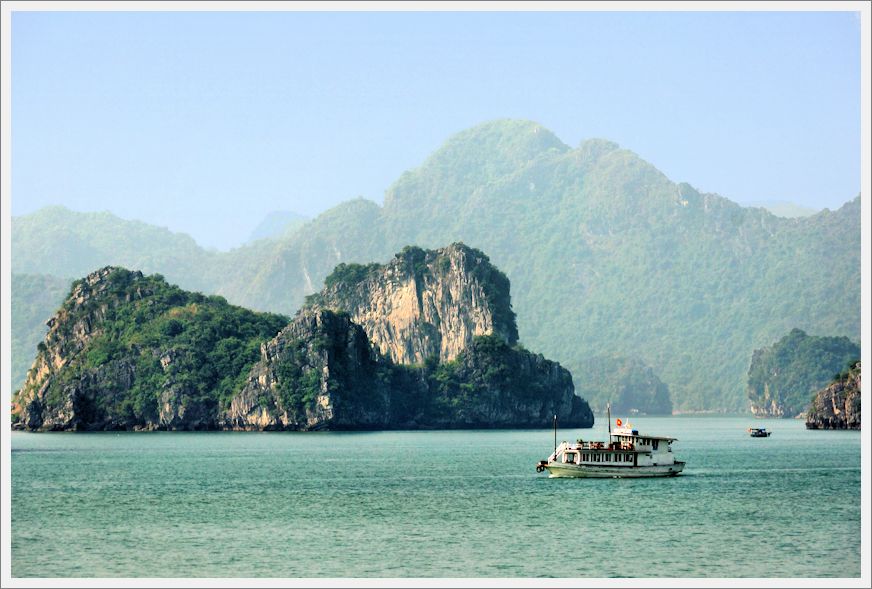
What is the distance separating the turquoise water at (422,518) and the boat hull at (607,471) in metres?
1.01

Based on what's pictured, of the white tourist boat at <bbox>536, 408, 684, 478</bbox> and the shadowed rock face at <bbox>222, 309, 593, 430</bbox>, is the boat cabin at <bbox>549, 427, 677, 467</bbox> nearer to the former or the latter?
the white tourist boat at <bbox>536, 408, 684, 478</bbox>

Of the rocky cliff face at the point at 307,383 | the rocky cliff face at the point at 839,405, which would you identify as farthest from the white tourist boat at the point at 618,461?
the rocky cliff face at the point at 307,383

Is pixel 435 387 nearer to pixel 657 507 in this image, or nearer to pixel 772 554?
pixel 657 507

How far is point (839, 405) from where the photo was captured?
540 ft

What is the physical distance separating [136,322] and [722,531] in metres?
138

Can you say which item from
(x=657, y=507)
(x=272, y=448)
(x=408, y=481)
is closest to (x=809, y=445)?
(x=272, y=448)

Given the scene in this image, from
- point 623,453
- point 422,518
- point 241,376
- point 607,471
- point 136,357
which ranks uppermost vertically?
point 136,357

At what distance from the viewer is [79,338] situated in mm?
185375

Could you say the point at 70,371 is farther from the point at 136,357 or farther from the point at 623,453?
the point at 623,453

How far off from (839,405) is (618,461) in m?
89.5

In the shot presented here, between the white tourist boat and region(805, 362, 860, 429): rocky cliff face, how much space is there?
77.1 meters

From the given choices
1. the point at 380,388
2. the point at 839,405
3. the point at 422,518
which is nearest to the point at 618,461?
→ the point at 422,518

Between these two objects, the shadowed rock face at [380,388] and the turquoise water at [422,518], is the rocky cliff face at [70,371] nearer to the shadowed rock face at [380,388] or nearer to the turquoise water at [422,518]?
the shadowed rock face at [380,388]

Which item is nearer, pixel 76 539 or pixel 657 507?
pixel 76 539
